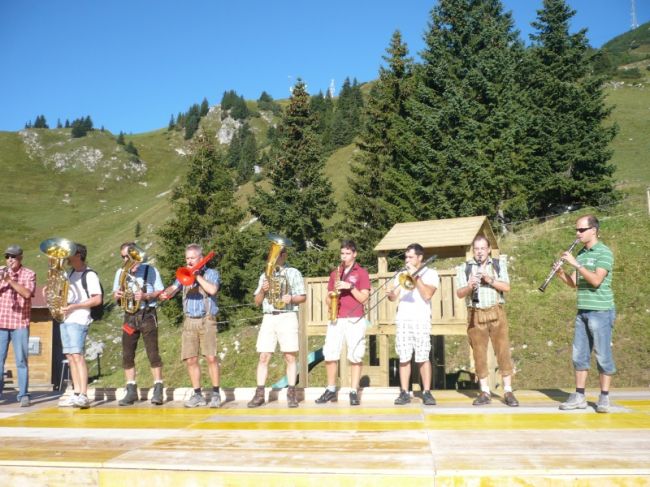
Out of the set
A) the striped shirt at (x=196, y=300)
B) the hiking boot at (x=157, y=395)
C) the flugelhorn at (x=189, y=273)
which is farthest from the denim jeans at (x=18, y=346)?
the flugelhorn at (x=189, y=273)

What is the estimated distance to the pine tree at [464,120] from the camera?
2550cm

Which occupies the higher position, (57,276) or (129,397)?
(57,276)

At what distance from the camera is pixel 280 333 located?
24.8 feet

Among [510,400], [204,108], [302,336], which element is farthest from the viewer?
[204,108]

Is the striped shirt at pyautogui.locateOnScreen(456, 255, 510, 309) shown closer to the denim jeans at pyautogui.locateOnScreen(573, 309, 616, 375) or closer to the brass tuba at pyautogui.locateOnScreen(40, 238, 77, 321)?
the denim jeans at pyautogui.locateOnScreen(573, 309, 616, 375)

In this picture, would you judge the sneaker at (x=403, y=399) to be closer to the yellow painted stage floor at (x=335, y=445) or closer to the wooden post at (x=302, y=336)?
the yellow painted stage floor at (x=335, y=445)

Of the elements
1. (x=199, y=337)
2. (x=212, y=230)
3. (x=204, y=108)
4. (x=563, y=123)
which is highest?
(x=204, y=108)

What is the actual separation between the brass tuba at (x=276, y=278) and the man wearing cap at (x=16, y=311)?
3.56 metres

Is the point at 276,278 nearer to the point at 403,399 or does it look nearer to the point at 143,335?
the point at 143,335

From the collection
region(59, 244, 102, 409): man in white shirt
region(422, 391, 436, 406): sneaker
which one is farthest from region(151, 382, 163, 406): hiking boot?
region(422, 391, 436, 406): sneaker

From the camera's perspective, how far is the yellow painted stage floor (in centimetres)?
428

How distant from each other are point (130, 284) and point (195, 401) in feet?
5.74

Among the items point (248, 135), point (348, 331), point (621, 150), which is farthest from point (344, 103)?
point (348, 331)

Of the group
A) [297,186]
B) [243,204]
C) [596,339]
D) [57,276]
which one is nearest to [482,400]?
[596,339]
